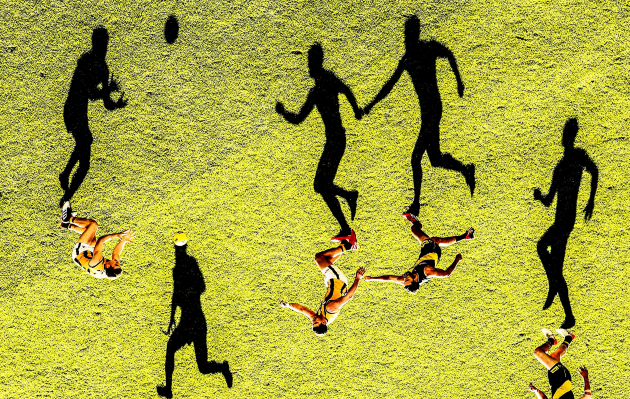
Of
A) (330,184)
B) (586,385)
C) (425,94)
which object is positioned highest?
(425,94)

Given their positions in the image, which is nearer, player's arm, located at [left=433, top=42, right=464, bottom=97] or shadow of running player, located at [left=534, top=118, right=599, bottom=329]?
player's arm, located at [left=433, top=42, right=464, bottom=97]

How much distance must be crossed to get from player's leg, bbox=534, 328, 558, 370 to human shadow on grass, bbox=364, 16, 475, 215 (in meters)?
2.63

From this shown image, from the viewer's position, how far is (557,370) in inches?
231

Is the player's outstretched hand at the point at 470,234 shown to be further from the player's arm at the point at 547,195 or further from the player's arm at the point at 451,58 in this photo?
the player's arm at the point at 451,58

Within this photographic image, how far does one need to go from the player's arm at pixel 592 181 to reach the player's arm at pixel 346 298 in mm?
3721

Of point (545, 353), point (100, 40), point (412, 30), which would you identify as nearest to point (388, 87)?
point (412, 30)

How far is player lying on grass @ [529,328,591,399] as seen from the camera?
5777mm

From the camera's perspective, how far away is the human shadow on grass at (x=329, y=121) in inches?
229

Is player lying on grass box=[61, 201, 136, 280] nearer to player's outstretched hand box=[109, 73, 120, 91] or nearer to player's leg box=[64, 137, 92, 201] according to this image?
player's leg box=[64, 137, 92, 201]

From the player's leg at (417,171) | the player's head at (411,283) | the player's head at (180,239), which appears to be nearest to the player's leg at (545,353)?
the player's head at (411,283)

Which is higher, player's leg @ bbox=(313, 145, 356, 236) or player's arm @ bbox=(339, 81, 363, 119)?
player's arm @ bbox=(339, 81, 363, 119)

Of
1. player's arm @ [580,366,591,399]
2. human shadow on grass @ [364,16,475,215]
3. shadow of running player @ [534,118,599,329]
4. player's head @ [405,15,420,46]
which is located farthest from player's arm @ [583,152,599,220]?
player's head @ [405,15,420,46]

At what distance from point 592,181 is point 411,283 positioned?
3.33 m

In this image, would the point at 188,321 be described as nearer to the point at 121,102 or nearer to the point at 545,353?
the point at 121,102
